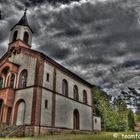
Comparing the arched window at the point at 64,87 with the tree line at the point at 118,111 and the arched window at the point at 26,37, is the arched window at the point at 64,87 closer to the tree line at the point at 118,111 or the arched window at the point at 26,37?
the arched window at the point at 26,37

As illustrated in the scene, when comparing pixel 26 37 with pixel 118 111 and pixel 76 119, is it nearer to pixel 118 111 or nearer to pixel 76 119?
pixel 76 119

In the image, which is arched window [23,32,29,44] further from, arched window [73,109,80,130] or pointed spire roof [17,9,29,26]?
arched window [73,109,80,130]

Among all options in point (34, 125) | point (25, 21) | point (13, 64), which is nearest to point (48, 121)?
point (34, 125)

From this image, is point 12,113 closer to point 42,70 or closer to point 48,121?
point 48,121

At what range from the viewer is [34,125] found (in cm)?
2027

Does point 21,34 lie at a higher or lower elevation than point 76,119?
higher

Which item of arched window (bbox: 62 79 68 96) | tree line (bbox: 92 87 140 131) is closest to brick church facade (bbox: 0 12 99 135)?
arched window (bbox: 62 79 68 96)

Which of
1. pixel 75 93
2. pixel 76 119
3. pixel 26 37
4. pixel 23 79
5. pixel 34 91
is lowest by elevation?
pixel 76 119

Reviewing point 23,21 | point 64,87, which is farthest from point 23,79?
point 23,21

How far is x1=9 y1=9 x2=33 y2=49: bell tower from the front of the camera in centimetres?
2769

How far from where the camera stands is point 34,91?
866 inches

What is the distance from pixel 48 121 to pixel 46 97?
111 inches

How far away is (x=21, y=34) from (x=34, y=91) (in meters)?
10.3

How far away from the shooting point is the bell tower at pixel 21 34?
1090 inches
